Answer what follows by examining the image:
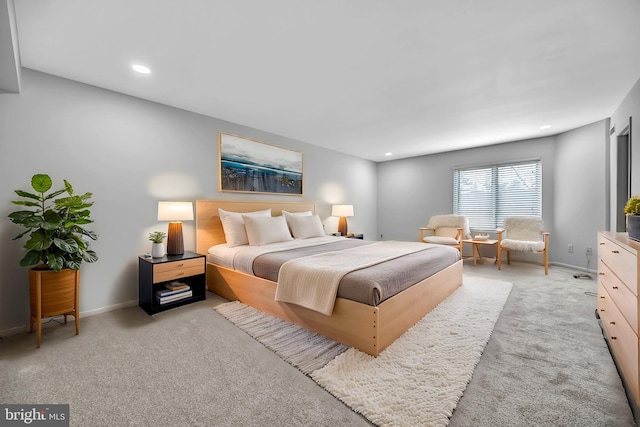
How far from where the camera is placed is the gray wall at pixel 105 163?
97.0 inches

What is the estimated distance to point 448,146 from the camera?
18.4ft

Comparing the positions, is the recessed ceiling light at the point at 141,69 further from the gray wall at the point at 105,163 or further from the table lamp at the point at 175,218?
the table lamp at the point at 175,218

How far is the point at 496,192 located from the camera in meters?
5.58

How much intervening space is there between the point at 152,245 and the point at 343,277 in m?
2.37

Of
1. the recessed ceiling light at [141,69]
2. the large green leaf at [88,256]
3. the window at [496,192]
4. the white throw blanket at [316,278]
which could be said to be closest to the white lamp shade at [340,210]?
the window at [496,192]

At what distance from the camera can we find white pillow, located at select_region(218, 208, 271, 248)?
3.65 metres

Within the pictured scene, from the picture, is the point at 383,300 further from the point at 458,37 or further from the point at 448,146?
the point at 448,146

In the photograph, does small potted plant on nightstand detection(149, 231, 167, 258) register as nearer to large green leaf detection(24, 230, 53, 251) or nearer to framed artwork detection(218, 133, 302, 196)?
large green leaf detection(24, 230, 53, 251)

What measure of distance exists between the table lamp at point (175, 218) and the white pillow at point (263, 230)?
0.75 metres

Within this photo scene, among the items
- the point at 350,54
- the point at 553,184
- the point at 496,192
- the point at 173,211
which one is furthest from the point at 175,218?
the point at 553,184

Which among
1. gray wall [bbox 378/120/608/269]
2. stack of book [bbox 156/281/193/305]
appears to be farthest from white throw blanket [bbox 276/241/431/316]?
gray wall [bbox 378/120/608/269]

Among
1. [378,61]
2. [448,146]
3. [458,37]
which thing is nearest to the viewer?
[458,37]

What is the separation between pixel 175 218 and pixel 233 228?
74 centimetres

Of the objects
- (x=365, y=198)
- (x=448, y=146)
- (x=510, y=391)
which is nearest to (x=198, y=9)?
(x=510, y=391)
